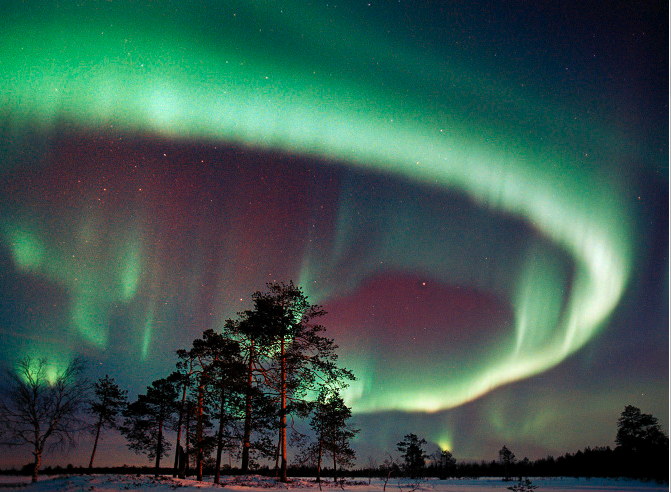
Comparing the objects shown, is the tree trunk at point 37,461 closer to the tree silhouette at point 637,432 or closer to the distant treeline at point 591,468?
the distant treeline at point 591,468

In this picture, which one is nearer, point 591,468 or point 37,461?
point 37,461

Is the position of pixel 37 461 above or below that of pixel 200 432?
below

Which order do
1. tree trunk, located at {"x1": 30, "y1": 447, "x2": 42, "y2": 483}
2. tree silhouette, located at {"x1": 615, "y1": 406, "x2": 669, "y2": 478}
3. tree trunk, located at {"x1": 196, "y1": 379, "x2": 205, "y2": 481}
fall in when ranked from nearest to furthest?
tree trunk, located at {"x1": 196, "y1": 379, "x2": 205, "y2": 481}
tree trunk, located at {"x1": 30, "y1": 447, "x2": 42, "y2": 483}
tree silhouette, located at {"x1": 615, "y1": 406, "x2": 669, "y2": 478}

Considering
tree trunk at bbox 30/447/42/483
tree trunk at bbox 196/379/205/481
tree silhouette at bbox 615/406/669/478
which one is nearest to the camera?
tree trunk at bbox 196/379/205/481

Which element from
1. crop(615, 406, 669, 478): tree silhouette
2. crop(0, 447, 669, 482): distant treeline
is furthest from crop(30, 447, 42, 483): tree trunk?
crop(615, 406, 669, 478): tree silhouette

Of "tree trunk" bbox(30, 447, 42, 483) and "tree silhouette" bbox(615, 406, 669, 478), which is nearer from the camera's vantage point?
"tree trunk" bbox(30, 447, 42, 483)

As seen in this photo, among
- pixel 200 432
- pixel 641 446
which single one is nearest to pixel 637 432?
pixel 641 446

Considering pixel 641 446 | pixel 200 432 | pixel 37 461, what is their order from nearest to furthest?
pixel 200 432 < pixel 37 461 < pixel 641 446

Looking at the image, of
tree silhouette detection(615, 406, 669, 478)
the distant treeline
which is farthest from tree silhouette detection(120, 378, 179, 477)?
tree silhouette detection(615, 406, 669, 478)

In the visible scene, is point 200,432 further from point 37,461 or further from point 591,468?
point 591,468

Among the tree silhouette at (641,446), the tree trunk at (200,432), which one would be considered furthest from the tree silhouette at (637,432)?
the tree trunk at (200,432)

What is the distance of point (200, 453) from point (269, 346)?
299 inches

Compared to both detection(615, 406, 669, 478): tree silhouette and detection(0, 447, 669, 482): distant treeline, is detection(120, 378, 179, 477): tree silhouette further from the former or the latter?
detection(615, 406, 669, 478): tree silhouette

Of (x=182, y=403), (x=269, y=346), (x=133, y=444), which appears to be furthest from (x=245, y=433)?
(x=133, y=444)
